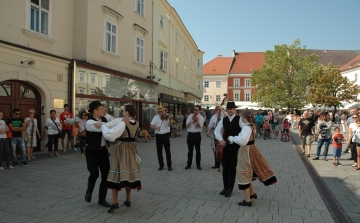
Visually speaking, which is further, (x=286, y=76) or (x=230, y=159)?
(x=286, y=76)

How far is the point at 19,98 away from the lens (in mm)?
10414

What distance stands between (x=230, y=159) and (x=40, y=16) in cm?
912

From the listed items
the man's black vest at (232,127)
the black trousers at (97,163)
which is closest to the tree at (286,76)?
the man's black vest at (232,127)

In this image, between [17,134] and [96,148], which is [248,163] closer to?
[96,148]

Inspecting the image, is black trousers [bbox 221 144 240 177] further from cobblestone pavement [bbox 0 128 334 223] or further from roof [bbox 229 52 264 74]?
roof [bbox 229 52 264 74]

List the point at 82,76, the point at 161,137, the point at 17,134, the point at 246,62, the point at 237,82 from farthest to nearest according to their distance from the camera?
1. the point at 246,62
2. the point at 237,82
3. the point at 82,76
4. the point at 17,134
5. the point at 161,137

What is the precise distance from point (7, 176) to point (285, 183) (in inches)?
259

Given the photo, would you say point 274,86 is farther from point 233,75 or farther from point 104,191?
point 104,191

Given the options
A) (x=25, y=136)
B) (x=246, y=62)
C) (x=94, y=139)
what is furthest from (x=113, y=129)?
(x=246, y=62)

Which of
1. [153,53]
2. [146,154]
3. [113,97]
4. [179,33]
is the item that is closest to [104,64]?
[113,97]

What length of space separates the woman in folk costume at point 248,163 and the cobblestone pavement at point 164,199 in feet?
1.33

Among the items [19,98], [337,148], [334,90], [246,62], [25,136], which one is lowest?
[337,148]

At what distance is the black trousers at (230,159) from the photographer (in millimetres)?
5875

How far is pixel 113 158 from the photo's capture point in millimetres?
4848
